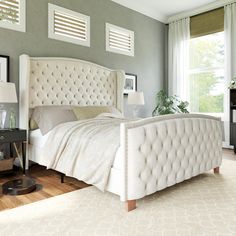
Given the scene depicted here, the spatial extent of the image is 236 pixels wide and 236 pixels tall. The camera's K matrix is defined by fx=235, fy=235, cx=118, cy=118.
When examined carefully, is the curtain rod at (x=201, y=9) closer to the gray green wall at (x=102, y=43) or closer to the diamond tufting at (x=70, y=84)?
the gray green wall at (x=102, y=43)

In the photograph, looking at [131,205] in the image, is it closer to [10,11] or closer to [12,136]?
[12,136]

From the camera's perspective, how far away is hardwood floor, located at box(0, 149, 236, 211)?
240 centimetres

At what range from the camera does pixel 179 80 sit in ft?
20.3

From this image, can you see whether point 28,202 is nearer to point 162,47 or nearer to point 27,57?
point 27,57

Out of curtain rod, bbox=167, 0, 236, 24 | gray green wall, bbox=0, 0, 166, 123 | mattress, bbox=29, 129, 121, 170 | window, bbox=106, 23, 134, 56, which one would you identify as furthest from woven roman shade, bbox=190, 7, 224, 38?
mattress, bbox=29, 129, 121, 170

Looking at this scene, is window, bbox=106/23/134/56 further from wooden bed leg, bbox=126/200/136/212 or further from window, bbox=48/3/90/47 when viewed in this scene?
wooden bed leg, bbox=126/200/136/212

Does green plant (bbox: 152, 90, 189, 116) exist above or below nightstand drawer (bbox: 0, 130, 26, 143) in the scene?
above

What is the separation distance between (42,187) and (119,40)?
365 centimetres

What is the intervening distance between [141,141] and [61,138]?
1217mm

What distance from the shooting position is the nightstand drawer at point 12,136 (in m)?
3.00

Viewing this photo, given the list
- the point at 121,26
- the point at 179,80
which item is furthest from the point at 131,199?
the point at 179,80

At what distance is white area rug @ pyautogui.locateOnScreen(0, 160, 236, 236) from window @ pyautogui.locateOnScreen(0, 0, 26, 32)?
2.71m

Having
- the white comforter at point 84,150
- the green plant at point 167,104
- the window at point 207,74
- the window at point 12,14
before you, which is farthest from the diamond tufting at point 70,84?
the window at point 207,74

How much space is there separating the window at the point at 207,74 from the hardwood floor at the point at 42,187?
4.05 meters
